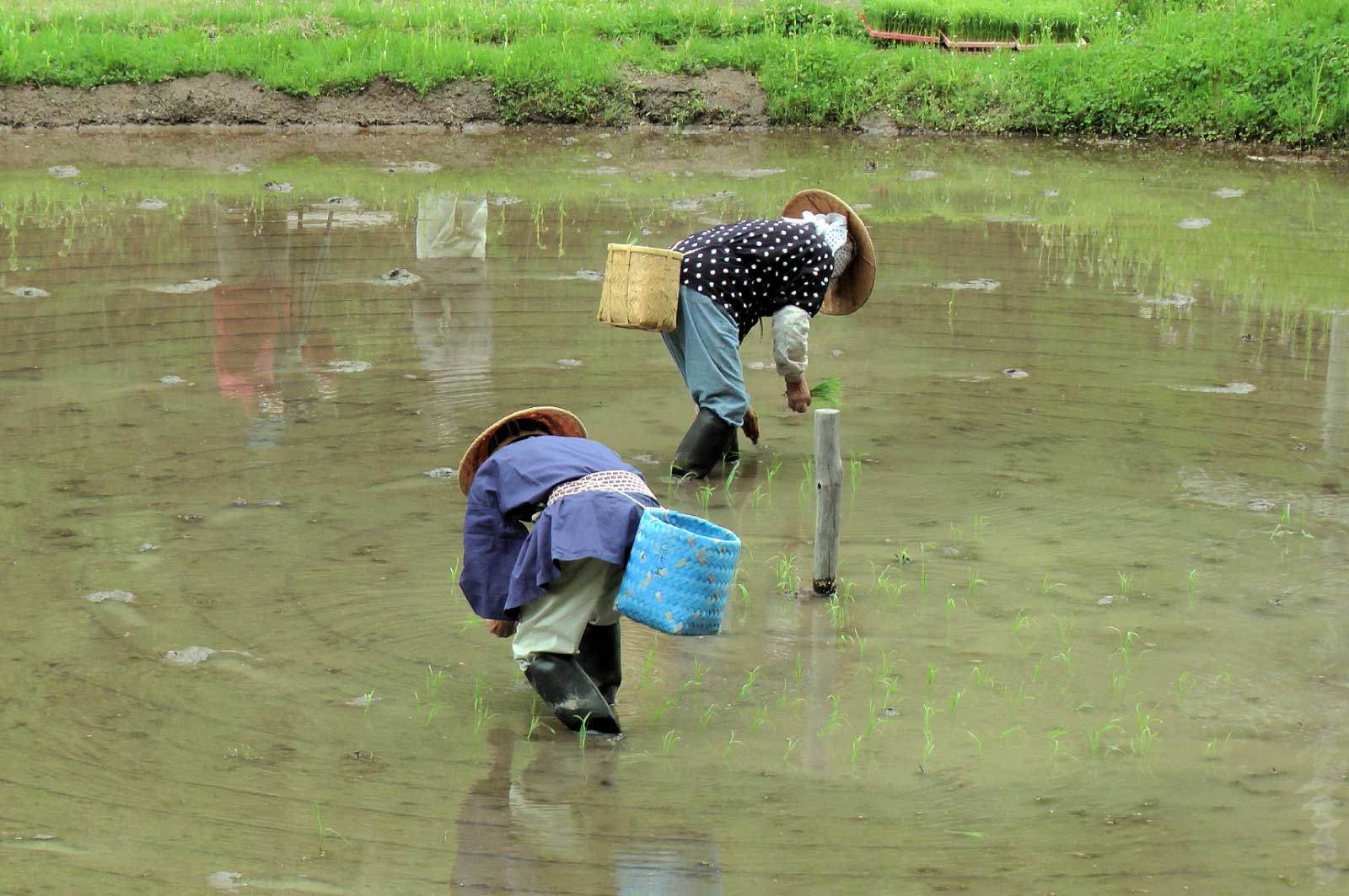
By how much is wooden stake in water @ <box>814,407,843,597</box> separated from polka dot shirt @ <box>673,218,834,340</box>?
1331mm

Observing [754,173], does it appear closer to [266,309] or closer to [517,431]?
[266,309]

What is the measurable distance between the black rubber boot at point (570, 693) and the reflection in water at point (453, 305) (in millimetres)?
2829

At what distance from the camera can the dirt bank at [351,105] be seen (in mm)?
14648

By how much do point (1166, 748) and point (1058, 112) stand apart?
37.2 ft

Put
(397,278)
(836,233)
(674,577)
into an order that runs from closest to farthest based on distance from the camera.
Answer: (674,577), (836,233), (397,278)

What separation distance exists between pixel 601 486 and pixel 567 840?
94cm

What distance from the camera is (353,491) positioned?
22.1 ft

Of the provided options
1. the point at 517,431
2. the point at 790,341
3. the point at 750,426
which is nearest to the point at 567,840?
the point at 517,431

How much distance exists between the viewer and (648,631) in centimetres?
561

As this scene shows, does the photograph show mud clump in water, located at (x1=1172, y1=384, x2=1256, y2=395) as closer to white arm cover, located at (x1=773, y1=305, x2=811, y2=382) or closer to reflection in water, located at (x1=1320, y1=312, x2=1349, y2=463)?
reflection in water, located at (x1=1320, y1=312, x2=1349, y2=463)

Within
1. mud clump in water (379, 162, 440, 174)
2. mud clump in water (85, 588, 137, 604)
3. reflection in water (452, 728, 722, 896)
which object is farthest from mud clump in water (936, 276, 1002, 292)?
reflection in water (452, 728, 722, 896)

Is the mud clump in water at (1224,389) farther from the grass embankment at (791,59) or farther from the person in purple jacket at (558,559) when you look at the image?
the grass embankment at (791,59)

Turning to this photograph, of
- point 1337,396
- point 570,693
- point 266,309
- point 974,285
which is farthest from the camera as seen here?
point 974,285

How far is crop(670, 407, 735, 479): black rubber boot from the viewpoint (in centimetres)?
701
